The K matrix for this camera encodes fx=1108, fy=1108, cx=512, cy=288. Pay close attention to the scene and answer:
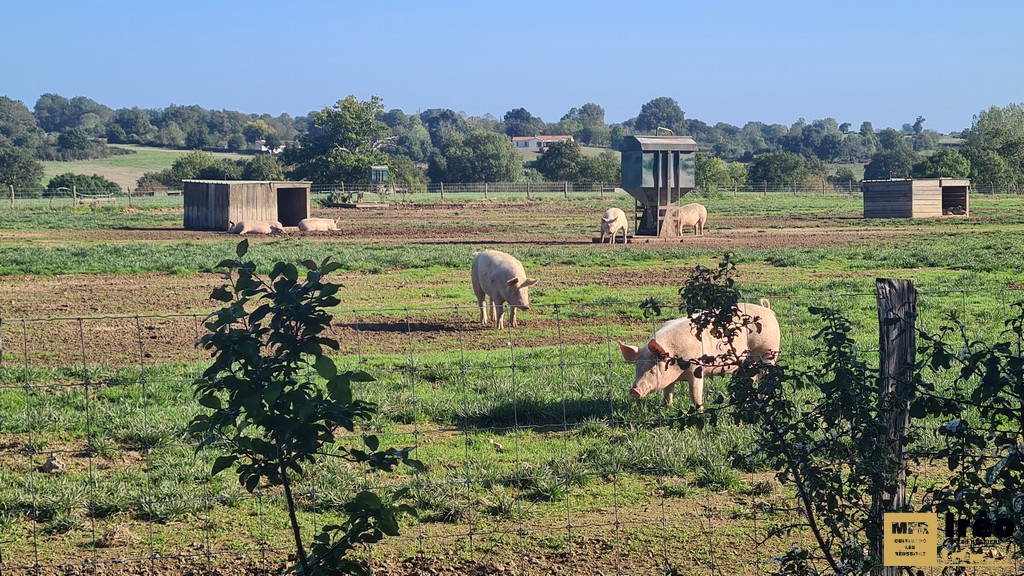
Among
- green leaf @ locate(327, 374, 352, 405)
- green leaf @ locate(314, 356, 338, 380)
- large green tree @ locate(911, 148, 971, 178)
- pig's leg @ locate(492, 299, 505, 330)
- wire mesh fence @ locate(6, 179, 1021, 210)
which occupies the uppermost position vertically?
large green tree @ locate(911, 148, 971, 178)

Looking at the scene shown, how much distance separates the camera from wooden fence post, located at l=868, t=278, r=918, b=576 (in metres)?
5.04

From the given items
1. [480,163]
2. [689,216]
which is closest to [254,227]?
[689,216]

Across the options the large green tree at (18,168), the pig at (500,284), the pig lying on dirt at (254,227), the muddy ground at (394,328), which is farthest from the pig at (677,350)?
the large green tree at (18,168)

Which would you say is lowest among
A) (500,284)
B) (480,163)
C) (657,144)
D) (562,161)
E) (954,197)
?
(500,284)

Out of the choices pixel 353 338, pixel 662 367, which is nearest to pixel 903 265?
pixel 353 338

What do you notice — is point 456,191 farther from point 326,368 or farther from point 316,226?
point 326,368

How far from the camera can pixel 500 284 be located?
50.9 feet

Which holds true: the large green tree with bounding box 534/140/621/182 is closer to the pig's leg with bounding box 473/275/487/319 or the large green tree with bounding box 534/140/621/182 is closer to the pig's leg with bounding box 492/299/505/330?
the pig's leg with bounding box 473/275/487/319

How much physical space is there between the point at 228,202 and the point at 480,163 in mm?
74384

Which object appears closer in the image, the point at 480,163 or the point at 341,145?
the point at 341,145

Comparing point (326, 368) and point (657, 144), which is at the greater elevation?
point (657, 144)

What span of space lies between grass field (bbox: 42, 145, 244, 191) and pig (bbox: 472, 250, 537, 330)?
99818 mm

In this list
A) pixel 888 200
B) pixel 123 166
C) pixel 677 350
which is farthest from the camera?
pixel 123 166

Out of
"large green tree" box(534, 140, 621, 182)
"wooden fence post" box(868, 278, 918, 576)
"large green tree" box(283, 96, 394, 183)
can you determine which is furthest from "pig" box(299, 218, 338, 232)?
"large green tree" box(534, 140, 621, 182)
